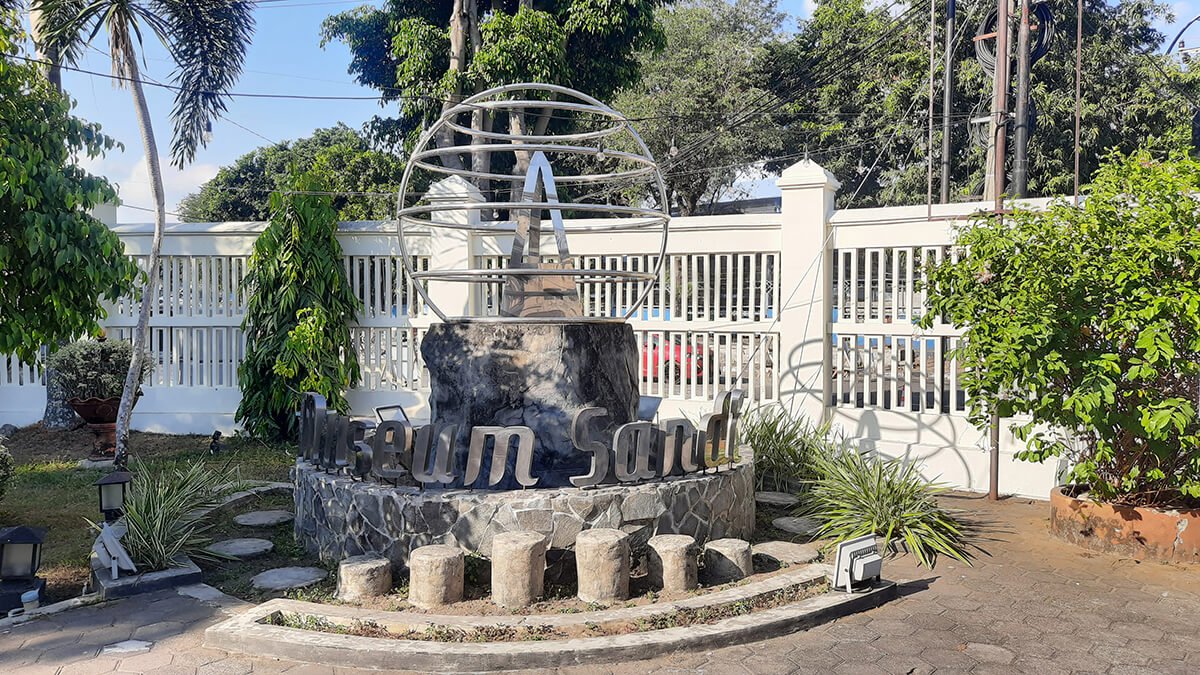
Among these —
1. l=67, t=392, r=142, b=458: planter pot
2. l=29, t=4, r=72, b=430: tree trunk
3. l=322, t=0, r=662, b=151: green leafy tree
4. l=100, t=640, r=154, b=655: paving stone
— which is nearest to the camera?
l=100, t=640, r=154, b=655: paving stone

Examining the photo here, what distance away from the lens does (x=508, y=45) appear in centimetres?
1595

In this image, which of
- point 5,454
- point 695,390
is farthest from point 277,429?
point 695,390

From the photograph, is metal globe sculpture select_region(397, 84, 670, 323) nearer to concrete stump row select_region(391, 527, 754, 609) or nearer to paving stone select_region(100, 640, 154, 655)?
concrete stump row select_region(391, 527, 754, 609)

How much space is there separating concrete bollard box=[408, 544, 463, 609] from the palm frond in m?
8.36

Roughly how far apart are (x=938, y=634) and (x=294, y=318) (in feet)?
24.6

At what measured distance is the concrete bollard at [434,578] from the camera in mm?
4457

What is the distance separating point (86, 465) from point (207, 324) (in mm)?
2248

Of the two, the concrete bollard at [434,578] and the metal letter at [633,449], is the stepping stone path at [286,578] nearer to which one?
the concrete bollard at [434,578]

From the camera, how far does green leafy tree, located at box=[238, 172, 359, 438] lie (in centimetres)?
927

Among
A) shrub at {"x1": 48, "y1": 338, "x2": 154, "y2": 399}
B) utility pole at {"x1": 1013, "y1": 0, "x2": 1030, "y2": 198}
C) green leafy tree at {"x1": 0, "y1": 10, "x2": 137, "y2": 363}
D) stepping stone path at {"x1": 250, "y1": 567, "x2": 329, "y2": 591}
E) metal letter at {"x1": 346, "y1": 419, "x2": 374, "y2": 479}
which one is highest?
utility pole at {"x1": 1013, "y1": 0, "x2": 1030, "y2": 198}

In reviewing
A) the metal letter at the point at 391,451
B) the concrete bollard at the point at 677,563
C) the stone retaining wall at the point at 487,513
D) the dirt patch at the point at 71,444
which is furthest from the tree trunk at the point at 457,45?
the concrete bollard at the point at 677,563

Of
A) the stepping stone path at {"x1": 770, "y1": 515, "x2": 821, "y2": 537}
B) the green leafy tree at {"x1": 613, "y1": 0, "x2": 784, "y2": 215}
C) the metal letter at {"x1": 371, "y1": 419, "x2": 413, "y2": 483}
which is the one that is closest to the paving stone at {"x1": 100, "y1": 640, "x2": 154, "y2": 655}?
the metal letter at {"x1": 371, "y1": 419, "x2": 413, "y2": 483}

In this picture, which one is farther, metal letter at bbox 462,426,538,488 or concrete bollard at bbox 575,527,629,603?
metal letter at bbox 462,426,538,488

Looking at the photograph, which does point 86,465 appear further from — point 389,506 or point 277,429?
point 389,506
